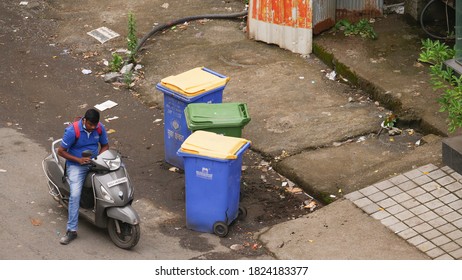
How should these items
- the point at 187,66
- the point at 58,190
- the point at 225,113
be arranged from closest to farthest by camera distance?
the point at 58,190, the point at 225,113, the point at 187,66

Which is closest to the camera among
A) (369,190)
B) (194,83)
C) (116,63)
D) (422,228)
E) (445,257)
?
(445,257)

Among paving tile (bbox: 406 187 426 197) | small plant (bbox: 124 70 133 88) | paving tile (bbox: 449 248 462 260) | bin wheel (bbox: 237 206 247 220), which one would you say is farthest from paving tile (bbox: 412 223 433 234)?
small plant (bbox: 124 70 133 88)

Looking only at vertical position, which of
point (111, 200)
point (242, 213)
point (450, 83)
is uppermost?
point (450, 83)

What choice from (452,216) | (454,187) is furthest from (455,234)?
(454,187)

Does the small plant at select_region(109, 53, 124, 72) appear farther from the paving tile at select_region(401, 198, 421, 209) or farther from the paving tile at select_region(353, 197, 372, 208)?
the paving tile at select_region(401, 198, 421, 209)

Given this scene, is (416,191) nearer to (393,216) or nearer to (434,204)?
(434,204)

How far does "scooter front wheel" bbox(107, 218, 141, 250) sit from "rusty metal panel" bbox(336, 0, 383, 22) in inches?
247

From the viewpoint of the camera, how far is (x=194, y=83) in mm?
10594

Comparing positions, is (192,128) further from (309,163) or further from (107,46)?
(107,46)

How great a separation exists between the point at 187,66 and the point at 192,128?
369 centimetres

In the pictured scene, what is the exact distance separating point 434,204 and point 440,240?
2.20 ft

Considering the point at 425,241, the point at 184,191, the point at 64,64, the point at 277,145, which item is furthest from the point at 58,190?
the point at 64,64

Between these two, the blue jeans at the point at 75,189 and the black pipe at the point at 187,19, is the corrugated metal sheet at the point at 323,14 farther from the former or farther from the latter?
the blue jeans at the point at 75,189
